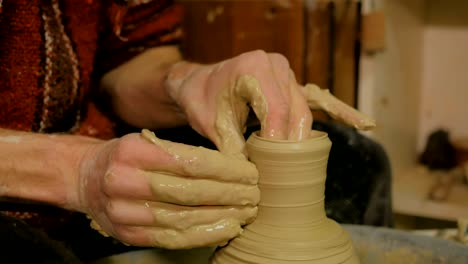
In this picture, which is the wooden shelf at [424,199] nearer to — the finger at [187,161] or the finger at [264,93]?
the finger at [264,93]

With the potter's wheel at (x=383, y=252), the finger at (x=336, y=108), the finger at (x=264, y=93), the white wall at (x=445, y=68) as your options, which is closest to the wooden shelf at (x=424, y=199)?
the white wall at (x=445, y=68)

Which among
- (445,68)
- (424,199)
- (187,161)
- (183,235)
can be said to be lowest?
(424,199)

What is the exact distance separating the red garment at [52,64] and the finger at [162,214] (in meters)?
0.27

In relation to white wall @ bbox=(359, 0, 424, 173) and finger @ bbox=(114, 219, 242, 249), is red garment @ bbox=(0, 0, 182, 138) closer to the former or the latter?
finger @ bbox=(114, 219, 242, 249)

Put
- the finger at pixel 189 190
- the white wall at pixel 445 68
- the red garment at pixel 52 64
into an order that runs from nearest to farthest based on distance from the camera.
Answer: the finger at pixel 189 190 < the red garment at pixel 52 64 < the white wall at pixel 445 68

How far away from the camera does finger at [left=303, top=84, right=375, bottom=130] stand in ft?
3.13

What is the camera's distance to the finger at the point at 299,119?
893mm

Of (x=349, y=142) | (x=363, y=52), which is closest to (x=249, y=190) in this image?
(x=349, y=142)

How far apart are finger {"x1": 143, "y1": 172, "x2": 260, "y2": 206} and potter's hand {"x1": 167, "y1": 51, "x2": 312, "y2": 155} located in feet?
0.29

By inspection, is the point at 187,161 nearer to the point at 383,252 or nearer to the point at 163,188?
the point at 163,188

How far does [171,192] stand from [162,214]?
0.04 meters

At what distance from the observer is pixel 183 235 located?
828mm

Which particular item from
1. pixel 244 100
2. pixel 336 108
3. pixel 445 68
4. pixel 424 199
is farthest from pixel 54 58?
pixel 445 68

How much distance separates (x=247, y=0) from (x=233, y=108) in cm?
106
